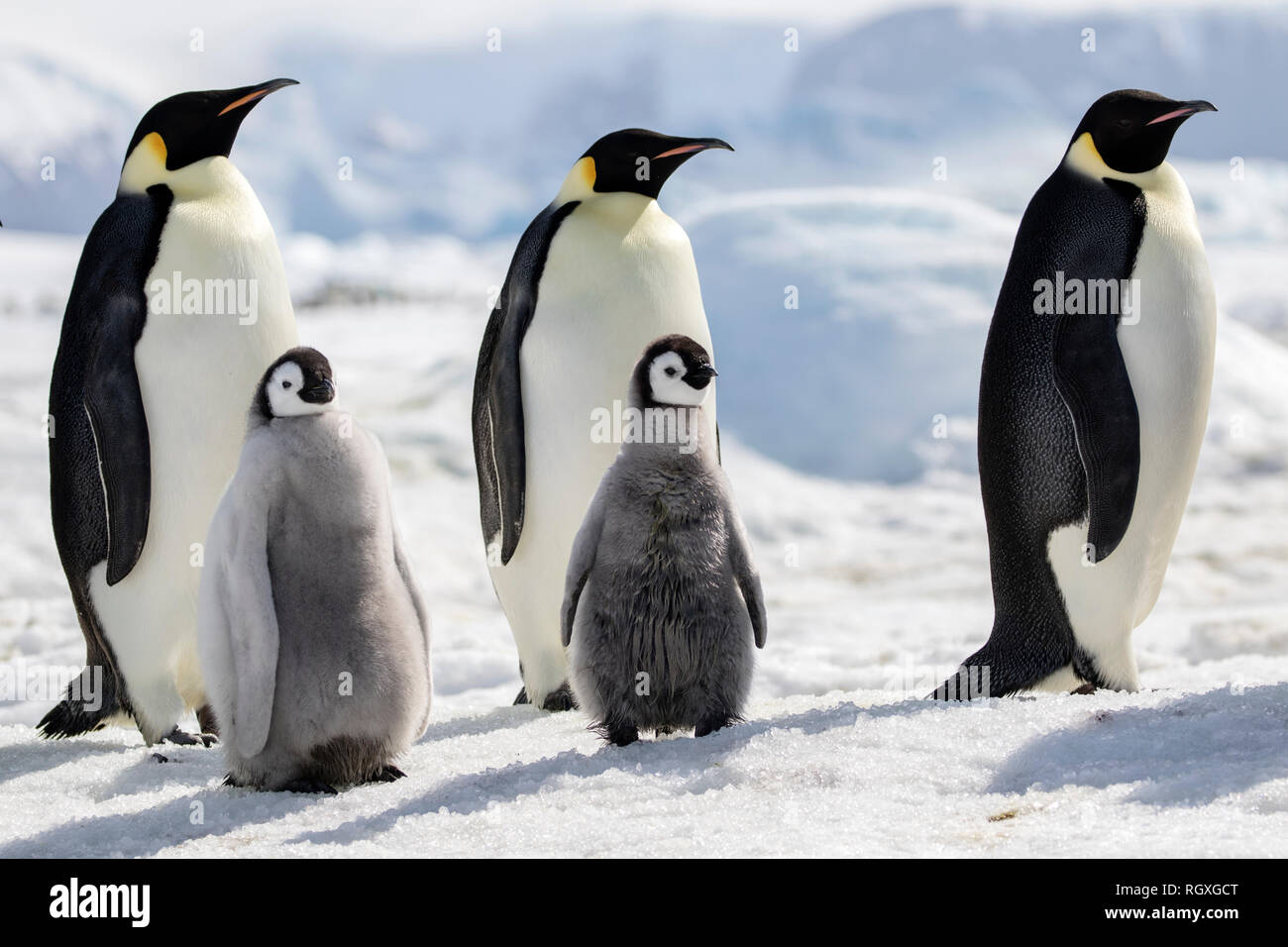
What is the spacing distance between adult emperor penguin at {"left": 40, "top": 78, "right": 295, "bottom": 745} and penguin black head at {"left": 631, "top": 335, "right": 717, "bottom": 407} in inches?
59.4

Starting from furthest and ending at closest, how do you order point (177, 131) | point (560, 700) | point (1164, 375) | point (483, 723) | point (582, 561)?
1. point (560, 700)
2. point (177, 131)
3. point (483, 723)
4. point (1164, 375)
5. point (582, 561)

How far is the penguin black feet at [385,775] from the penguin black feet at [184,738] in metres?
1.18

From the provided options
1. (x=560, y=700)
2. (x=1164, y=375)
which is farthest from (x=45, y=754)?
(x=1164, y=375)

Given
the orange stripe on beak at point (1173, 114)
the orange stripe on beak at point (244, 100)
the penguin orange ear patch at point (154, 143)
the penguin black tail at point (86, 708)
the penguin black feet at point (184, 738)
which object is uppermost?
the orange stripe on beak at point (244, 100)

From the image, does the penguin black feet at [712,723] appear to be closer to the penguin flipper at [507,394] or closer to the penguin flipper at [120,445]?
the penguin flipper at [507,394]

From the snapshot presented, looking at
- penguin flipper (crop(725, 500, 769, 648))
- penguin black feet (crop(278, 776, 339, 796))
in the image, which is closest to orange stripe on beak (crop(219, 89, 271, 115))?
penguin flipper (crop(725, 500, 769, 648))

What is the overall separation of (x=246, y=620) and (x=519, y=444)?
1.71 meters

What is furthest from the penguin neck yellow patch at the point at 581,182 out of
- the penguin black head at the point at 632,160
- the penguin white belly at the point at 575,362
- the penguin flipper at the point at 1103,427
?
the penguin flipper at the point at 1103,427

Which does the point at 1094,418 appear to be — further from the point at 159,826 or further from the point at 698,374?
the point at 159,826

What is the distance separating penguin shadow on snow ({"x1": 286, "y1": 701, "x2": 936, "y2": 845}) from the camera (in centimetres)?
325

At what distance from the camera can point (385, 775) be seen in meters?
3.70

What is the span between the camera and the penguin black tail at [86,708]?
4.82 meters

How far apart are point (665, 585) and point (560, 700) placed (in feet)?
4.65

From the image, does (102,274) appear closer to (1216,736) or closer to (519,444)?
(519,444)
